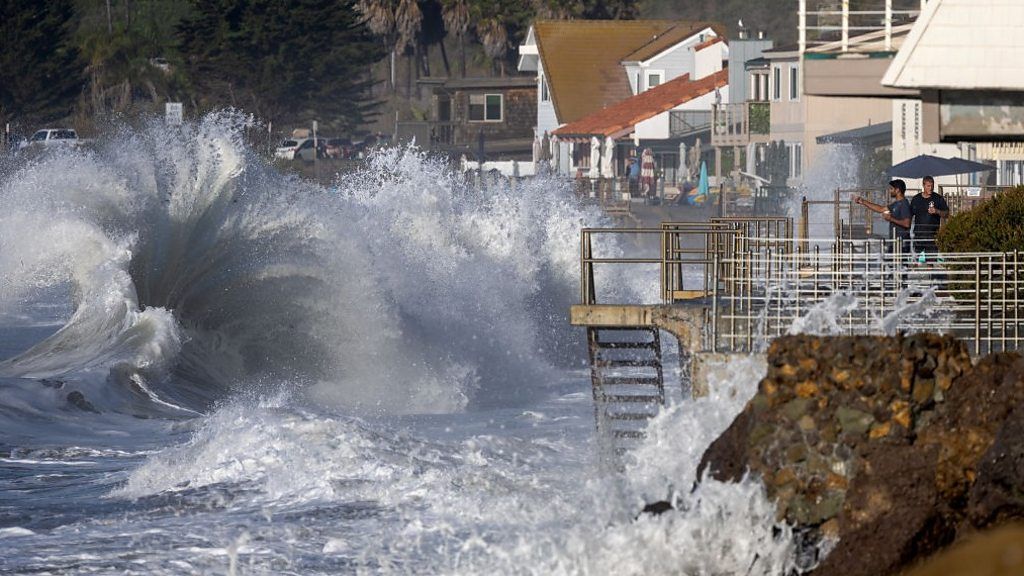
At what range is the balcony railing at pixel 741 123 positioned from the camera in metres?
61.8

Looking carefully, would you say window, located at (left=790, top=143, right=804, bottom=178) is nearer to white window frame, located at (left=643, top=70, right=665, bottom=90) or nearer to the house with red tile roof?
the house with red tile roof

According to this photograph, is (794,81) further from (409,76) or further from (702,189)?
(409,76)

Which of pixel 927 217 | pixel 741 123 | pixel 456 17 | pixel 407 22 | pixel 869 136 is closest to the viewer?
pixel 927 217

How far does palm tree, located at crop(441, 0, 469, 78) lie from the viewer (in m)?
96.2

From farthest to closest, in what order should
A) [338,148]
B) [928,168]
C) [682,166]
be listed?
[338,148], [682,166], [928,168]

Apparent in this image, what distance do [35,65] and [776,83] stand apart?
36.6 metres

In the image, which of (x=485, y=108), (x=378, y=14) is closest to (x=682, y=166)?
(x=485, y=108)

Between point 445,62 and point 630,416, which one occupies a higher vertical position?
point 445,62

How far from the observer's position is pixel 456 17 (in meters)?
96.7

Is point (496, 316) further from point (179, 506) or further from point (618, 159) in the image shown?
point (618, 159)

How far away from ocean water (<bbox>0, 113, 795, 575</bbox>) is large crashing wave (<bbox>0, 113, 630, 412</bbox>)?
48 millimetres

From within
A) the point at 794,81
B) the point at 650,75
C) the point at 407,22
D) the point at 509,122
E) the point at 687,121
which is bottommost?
the point at 687,121

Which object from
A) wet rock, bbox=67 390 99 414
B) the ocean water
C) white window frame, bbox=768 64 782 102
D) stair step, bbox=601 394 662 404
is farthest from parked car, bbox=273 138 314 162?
stair step, bbox=601 394 662 404

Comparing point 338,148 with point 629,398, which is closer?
point 629,398
